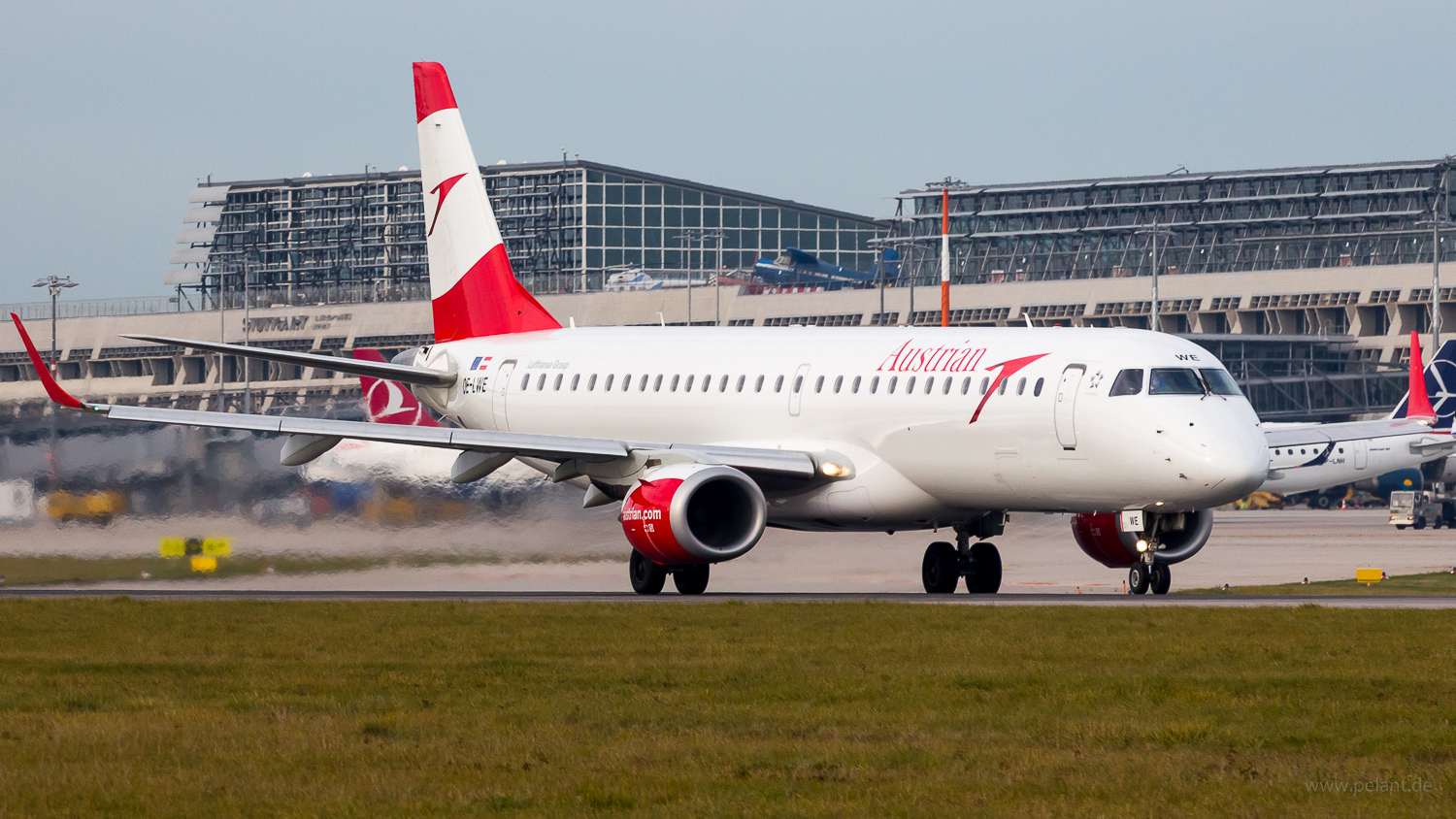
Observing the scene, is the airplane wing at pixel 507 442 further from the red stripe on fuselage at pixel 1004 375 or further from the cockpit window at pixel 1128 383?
the cockpit window at pixel 1128 383

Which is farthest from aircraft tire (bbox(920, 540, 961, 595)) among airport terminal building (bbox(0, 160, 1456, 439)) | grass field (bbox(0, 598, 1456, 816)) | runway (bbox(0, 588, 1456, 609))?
airport terminal building (bbox(0, 160, 1456, 439))

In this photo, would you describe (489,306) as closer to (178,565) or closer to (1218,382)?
(178,565)

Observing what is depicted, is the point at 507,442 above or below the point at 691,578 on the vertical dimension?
above

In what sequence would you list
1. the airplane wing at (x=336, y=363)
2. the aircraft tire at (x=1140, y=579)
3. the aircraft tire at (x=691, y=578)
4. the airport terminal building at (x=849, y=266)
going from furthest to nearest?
the airport terminal building at (x=849, y=266) → the airplane wing at (x=336, y=363) → the aircraft tire at (x=691, y=578) → the aircraft tire at (x=1140, y=579)

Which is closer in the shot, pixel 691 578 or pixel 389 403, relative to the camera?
pixel 691 578

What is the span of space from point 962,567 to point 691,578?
→ 439 cm

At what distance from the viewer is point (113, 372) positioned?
135 meters

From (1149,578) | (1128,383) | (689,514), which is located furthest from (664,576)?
(1128,383)

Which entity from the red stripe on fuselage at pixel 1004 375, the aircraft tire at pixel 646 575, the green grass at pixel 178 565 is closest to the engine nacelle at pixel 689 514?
the aircraft tire at pixel 646 575

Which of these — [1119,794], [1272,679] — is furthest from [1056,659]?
[1119,794]

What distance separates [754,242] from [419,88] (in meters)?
130

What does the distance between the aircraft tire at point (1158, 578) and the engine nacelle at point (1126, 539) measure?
1.87ft

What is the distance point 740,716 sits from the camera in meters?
13.1

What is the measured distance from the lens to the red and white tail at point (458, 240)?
34938mm
